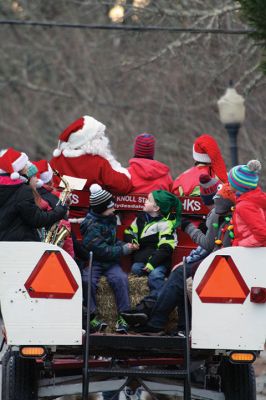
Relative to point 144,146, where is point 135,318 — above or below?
below

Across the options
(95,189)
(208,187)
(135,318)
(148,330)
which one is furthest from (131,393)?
(208,187)

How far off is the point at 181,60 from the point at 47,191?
12.9m

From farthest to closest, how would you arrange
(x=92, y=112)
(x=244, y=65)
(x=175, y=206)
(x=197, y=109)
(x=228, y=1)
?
(x=92, y=112)
(x=197, y=109)
(x=244, y=65)
(x=228, y=1)
(x=175, y=206)

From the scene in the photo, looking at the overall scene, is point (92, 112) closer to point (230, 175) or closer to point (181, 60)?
point (181, 60)

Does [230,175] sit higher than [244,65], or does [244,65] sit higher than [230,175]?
[244,65]

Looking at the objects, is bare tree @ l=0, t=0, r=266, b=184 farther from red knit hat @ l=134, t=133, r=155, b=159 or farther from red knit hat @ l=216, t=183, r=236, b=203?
red knit hat @ l=216, t=183, r=236, b=203

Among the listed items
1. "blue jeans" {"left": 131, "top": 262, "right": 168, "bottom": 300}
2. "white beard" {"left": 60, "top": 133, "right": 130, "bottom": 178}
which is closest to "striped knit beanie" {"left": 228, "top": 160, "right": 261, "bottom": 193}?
"blue jeans" {"left": 131, "top": 262, "right": 168, "bottom": 300}

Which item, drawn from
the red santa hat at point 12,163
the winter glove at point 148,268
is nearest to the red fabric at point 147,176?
the winter glove at point 148,268

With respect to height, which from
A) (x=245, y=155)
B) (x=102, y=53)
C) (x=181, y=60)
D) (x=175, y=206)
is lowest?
(x=175, y=206)

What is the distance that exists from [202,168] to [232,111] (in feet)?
32.7

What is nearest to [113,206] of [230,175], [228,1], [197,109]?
[230,175]

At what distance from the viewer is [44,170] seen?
33.0ft

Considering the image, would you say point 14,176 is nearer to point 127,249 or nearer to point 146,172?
point 127,249

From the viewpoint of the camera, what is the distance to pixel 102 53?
31.2 m
